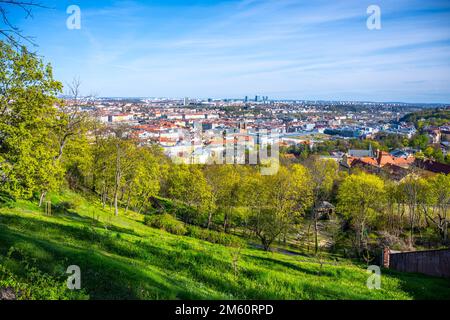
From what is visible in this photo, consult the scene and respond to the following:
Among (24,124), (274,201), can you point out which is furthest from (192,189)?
(24,124)

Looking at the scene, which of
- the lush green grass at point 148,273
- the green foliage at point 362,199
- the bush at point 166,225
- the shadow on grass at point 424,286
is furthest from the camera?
the green foliage at point 362,199

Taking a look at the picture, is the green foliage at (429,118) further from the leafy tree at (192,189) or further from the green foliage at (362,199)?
the leafy tree at (192,189)

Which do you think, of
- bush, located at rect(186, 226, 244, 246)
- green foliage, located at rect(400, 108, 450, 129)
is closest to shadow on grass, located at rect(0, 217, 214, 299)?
bush, located at rect(186, 226, 244, 246)

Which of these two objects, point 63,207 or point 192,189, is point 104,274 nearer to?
point 63,207

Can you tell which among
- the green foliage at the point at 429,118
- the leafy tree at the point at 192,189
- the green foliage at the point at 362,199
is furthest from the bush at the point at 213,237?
the green foliage at the point at 429,118

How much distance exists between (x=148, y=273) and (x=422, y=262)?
13.0 m

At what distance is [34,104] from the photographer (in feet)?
52.5

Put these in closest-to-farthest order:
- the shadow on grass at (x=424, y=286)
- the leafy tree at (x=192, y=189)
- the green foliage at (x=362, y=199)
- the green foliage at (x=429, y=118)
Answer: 1. the shadow on grass at (x=424, y=286)
2. the green foliage at (x=362, y=199)
3. the leafy tree at (x=192, y=189)
4. the green foliage at (x=429, y=118)

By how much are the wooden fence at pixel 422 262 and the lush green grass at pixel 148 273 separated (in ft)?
3.19

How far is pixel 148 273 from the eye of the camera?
9.52m

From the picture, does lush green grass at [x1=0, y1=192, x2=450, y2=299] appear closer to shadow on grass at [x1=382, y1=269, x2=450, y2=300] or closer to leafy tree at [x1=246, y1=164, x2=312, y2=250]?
shadow on grass at [x1=382, y1=269, x2=450, y2=300]

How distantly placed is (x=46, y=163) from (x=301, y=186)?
71.3 ft

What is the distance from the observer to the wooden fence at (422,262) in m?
15.4

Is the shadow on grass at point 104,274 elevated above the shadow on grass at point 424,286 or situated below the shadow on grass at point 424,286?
above
